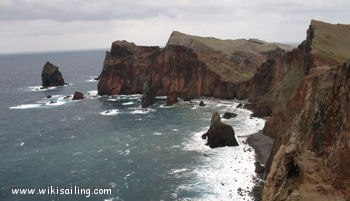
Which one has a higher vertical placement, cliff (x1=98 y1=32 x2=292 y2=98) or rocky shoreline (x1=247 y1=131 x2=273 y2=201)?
cliff (x1=98 y1=32 x2=292 y2=98)

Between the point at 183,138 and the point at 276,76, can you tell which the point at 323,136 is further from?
the point at 276,76

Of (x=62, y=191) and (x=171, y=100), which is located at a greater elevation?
(x=171, y=100)

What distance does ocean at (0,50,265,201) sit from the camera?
69750 millimetres

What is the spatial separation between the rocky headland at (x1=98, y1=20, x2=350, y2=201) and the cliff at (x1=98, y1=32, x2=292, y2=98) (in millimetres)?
375

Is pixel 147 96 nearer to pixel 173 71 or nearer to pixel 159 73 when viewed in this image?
pixel 173 71

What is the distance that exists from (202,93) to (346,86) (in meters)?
113

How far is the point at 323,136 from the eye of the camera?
4641 cm

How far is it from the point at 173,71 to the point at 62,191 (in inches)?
3850

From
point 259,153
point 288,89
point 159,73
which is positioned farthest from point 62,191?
point 159,73

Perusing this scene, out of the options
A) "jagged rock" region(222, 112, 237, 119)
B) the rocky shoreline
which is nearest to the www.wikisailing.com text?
the rocky shoreline

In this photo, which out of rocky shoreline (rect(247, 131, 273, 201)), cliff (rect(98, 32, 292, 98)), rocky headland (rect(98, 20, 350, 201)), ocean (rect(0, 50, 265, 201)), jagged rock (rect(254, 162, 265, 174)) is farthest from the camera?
cliff (rect(98, 32, 292, 98))

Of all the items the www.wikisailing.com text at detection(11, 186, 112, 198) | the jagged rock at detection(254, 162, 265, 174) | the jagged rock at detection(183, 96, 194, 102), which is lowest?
the www.wikisailing.com text at detection(11, 186, 112, 198)

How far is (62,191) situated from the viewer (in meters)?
70.0

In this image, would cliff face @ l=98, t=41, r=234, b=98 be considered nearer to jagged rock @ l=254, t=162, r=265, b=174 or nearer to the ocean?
the ocean
